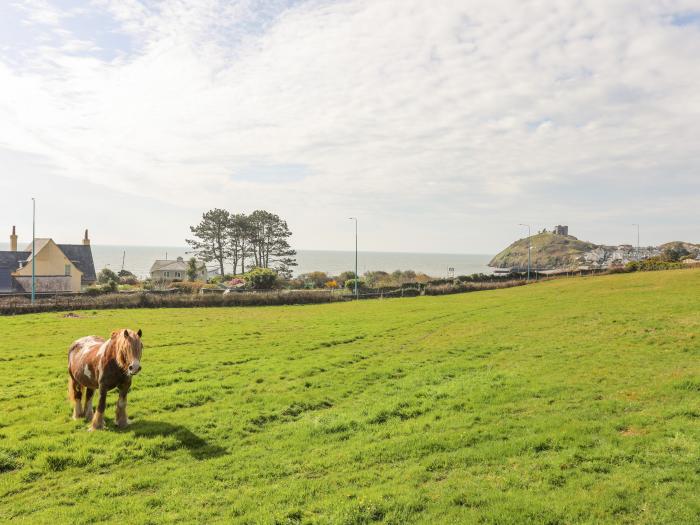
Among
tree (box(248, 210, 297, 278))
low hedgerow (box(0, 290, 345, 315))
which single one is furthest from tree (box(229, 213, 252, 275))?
low hedgerow (box(0, 290, 345, 315))

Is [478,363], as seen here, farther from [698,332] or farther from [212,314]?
[212,314]

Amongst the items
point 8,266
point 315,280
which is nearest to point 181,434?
point 8,266

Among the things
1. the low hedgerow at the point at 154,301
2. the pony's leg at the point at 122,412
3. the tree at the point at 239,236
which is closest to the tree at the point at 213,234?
the tree at the point at 239,236

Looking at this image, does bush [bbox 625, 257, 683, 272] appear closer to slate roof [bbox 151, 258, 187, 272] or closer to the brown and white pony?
the brown and white pony

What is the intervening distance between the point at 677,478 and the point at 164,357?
20.3 meters

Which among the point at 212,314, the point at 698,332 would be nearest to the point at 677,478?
the point at 698,332

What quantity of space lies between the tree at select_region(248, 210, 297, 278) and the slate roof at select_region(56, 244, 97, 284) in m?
30.9

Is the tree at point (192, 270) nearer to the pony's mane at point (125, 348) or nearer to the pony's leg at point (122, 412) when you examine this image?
the pony's leg at point (122, 412)

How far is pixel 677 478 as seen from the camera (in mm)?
8781

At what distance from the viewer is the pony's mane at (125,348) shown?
11.7 metres

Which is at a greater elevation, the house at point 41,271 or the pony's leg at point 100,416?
the house at point 41,271

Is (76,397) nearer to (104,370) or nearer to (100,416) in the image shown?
(100,416)

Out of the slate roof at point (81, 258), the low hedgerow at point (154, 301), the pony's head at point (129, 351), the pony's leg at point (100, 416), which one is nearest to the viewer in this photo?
the pony's head at point (129, 351)

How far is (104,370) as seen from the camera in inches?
479
